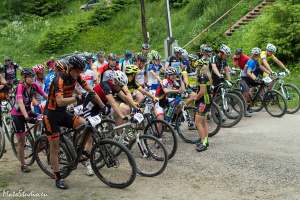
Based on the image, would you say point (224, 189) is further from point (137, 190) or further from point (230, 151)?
point (230, 151)

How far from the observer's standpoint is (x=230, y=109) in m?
12.9

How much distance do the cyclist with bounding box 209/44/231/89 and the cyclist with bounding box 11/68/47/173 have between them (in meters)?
5.12

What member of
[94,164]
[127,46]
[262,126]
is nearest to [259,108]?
[262,126]

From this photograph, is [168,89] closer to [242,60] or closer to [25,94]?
[25,94]

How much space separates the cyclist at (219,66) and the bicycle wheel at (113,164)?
5258 millimetres

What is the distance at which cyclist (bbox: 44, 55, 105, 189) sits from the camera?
25.2 ft

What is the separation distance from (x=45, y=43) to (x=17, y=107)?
1186 inches

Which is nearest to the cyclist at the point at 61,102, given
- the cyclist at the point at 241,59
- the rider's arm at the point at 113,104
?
the rider's arm at the point at 113,104

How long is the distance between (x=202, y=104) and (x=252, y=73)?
12.7 feet

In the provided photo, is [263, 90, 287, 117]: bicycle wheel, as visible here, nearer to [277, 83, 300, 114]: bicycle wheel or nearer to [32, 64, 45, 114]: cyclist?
[277, 83, 300, 114]: bicycle wheel

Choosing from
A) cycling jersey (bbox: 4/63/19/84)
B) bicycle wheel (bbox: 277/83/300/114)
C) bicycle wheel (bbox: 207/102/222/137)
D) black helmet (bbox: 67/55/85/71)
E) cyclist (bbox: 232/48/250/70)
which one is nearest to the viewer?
black helmet (bbox: 67/55/85/71)

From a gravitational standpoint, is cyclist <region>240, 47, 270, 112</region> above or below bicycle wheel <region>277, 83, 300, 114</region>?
above

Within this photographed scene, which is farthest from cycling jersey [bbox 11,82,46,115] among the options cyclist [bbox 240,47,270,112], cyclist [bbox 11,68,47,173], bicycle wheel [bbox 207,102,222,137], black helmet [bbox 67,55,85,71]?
cyclist [bbox 240,47,270,112]

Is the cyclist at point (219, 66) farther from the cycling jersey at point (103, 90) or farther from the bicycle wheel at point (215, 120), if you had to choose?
the cycling jersey at point (103, 90)
